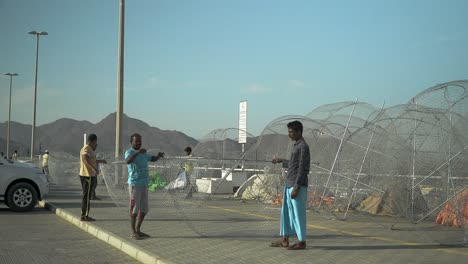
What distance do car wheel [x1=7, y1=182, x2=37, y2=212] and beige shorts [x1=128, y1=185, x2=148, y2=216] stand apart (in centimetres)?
693

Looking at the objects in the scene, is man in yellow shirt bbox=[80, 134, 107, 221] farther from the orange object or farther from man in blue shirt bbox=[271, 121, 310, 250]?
the orange object

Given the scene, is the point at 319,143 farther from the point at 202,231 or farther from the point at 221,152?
the point at 221,152

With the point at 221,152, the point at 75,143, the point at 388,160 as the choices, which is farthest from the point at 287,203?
the point at 75,143

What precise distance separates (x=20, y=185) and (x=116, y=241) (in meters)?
6.93

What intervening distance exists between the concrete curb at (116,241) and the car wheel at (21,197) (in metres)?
1.72

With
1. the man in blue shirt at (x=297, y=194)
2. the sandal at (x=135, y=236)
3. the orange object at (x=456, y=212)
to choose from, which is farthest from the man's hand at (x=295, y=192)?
the orange object at (x=456, y=212)

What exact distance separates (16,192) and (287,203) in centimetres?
962

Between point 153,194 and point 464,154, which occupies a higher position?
point 464,154

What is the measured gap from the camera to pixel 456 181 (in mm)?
10484

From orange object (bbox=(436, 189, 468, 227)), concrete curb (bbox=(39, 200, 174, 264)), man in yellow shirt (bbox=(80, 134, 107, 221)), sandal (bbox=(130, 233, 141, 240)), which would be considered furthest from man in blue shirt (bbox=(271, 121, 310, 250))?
man in yellow shirt (bbox=(80, 134, 107, 221))

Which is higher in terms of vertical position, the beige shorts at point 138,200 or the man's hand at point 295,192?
the man's hand at point 295,192

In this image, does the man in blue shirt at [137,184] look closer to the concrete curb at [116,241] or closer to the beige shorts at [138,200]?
the beige shorts at [138,200]

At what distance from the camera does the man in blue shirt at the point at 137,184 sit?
31.9 feet

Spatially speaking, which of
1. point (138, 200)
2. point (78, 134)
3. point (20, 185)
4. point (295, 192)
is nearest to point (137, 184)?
point (138, 200)
